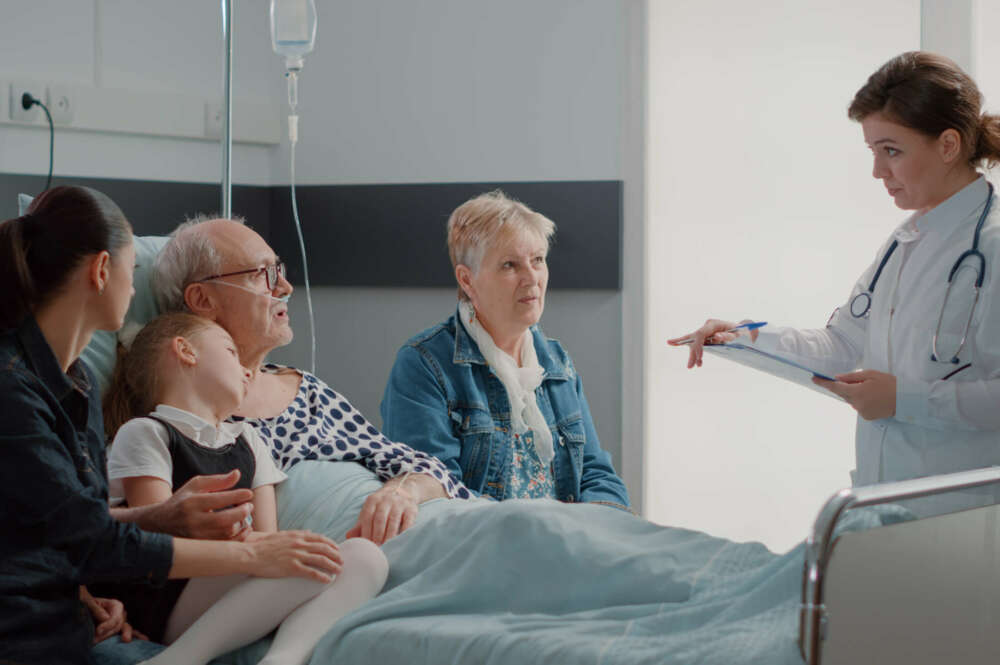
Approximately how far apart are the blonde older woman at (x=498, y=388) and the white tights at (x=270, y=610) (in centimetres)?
74

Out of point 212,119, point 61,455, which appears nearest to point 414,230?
point 212,119

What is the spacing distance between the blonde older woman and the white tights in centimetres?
74

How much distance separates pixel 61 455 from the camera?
1544 millimetres

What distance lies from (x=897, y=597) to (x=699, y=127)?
8.11ft

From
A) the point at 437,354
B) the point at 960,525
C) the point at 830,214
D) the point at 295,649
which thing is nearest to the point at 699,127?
the point at 830,214

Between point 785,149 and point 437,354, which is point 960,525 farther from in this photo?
point 785,149

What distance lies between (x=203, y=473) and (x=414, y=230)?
2.10m

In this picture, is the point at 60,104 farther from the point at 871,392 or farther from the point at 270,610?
the point at 871,392

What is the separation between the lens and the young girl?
5.59ft

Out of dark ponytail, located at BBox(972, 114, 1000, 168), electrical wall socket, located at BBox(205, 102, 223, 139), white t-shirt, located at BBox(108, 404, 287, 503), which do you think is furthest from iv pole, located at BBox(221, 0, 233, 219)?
dark ponytail, located at BBox(972, 114, 1000, 168)

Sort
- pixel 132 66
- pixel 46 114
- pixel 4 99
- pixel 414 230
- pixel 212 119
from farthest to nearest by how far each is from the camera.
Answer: pixel 414 230
pixel 212 119
pixel 132 66
pixel 46 114
pixel 4 99

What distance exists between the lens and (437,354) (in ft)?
8.61

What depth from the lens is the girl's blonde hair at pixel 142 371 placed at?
2070mm

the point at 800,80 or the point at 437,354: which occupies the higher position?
the point at 800,80
